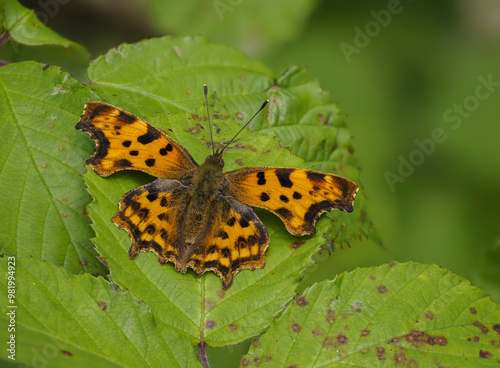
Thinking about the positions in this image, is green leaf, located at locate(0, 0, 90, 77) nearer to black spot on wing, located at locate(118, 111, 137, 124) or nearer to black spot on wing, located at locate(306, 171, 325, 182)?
black spot on wing, located at locate(118, 111, 137, 124)

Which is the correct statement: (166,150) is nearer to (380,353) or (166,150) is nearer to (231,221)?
(231,221)

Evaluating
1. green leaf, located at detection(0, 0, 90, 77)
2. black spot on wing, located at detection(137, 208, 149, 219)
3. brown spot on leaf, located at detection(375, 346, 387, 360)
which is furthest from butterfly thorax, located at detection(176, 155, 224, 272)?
green leaf, located at detection(0, 0, 90, 77)

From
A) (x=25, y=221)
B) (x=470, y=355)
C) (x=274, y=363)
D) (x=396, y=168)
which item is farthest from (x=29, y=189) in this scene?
(x=396, y=168)

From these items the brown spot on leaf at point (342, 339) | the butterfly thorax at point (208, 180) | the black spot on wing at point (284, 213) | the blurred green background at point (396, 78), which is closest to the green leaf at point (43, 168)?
the butterfly thorax at point (208, 180)

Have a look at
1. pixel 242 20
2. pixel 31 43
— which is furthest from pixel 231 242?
pixel 242 20

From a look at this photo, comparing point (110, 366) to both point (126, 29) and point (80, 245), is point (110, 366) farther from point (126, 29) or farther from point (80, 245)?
point (126, 29)

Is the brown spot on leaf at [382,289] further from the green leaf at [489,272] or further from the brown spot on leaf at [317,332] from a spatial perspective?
the green leaf at [489,272]
